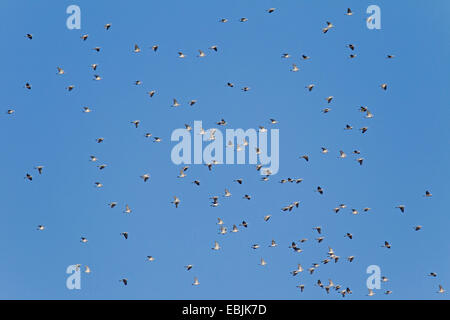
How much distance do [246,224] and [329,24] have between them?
7.44 metres
